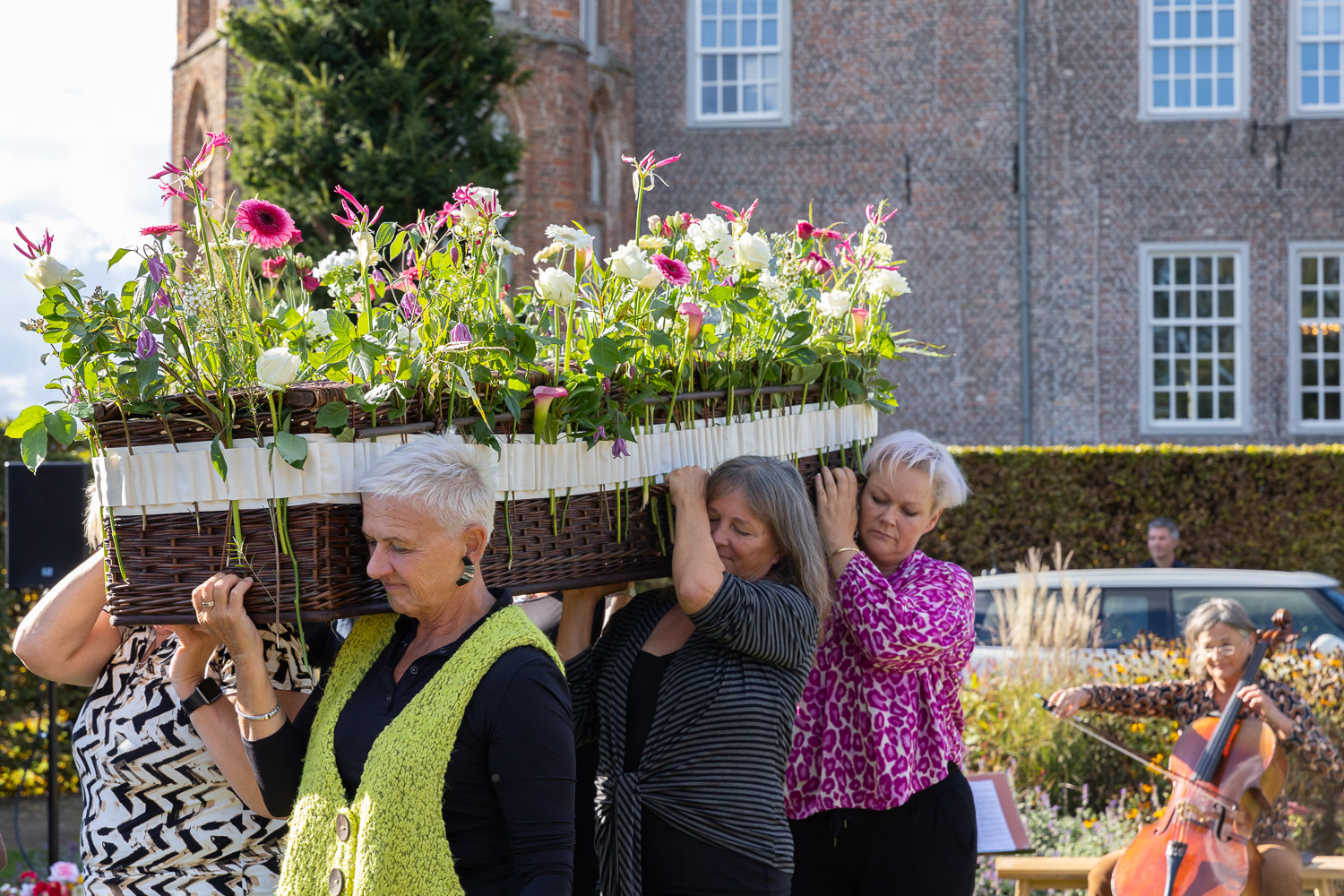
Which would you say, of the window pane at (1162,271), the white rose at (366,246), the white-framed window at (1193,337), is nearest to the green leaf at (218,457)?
the white rose at (366,246)

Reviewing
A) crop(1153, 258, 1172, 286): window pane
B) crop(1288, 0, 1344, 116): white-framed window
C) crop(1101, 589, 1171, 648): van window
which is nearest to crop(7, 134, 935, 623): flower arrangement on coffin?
crop(1101, 589, 1171, 648): van window

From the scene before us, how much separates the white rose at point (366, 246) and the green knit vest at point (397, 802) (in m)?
0.68

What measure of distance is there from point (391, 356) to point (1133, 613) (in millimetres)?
6681

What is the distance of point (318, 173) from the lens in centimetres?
1033

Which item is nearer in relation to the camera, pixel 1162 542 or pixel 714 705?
pixel 714 705

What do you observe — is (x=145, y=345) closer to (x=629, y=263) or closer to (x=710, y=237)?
(x=629, y=263)

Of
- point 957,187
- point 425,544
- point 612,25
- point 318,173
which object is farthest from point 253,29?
point 425,544

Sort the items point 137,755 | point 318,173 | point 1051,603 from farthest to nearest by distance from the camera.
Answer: point 318,173 → point 1051,603 → point 137,755

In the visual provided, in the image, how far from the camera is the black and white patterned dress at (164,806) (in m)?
2.31

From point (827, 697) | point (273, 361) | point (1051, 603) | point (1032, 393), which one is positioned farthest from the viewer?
point (1032, 393)

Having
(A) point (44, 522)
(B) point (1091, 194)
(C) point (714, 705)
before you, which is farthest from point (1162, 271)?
(C) point (714, 705)

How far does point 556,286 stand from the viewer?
2264 millimetres

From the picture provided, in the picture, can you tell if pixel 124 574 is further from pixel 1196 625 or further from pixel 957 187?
pixel 957 187

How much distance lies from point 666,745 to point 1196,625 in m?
3.07
